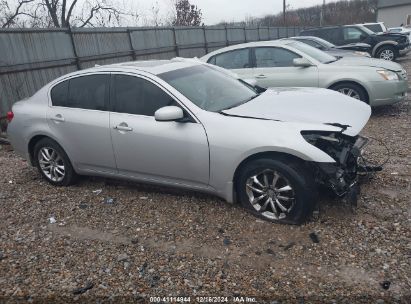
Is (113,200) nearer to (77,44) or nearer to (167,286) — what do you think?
(167,286)

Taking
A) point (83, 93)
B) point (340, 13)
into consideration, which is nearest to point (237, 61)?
point (83, 93)

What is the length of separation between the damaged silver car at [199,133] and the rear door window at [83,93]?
0.01 m

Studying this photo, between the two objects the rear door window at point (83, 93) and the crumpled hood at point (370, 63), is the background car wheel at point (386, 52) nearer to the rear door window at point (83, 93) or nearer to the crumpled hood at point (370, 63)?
the crumpled hood at point (370, 63)

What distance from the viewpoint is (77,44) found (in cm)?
937

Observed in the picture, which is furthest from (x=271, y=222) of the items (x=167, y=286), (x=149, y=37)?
(x=149, y=37)

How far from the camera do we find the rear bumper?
6.84 m

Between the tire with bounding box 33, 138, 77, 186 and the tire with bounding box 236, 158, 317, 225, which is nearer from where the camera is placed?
the tire with bounding box 236, 158, 317, 225

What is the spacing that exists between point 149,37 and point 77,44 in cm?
346

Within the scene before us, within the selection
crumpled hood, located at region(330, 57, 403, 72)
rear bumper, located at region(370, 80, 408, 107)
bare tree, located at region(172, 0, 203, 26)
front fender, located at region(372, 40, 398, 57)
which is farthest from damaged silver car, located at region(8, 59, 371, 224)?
bare tree, located at region(172, 0, 203, 26)

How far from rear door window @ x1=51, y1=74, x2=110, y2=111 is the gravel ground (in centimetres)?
116

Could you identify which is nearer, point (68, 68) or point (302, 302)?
point (302, 302)

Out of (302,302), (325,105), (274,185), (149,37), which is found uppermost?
(149,37)

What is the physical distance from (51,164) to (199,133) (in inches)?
94.9

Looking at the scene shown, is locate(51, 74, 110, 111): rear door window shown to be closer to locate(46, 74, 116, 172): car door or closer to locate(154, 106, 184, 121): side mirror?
locate(46, 74, 116, 172): car door
